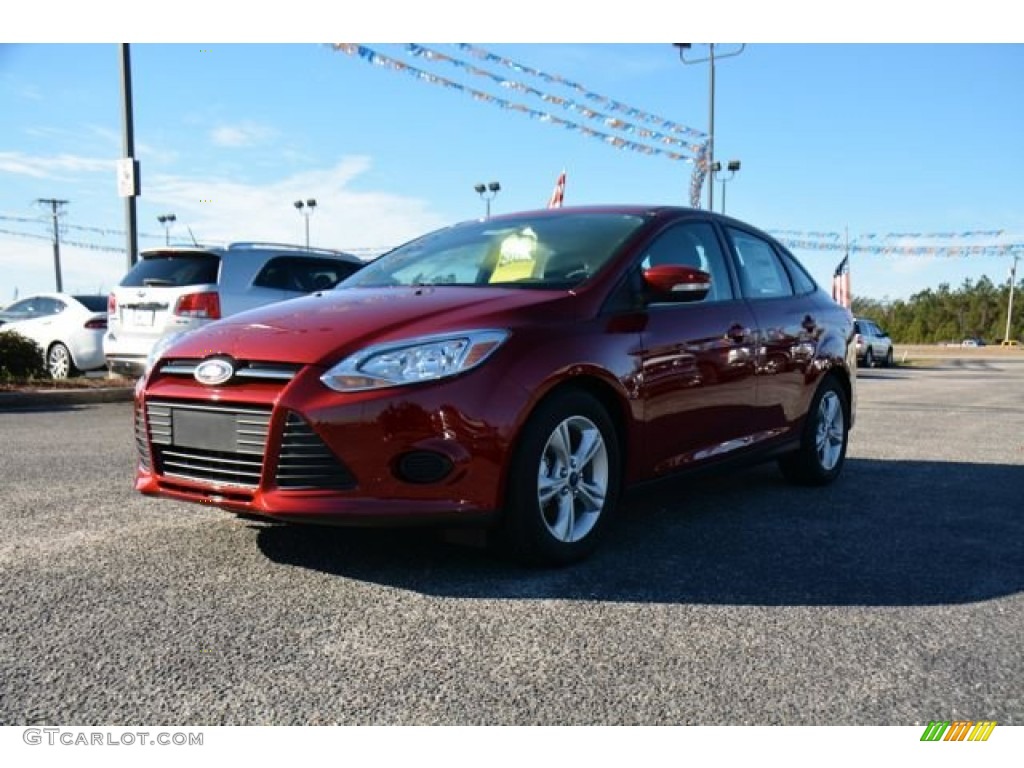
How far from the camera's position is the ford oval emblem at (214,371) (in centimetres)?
343

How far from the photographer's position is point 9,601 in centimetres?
312

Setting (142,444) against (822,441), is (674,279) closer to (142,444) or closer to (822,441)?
(822,441)

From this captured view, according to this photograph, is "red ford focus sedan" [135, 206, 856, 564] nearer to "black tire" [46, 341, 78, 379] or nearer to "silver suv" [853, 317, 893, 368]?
"black tire" [46, 341, 78, 379]

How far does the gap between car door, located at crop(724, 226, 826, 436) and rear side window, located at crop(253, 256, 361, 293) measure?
4.87 meters

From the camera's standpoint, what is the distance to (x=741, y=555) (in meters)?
3.90

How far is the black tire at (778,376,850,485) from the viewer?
217 inches

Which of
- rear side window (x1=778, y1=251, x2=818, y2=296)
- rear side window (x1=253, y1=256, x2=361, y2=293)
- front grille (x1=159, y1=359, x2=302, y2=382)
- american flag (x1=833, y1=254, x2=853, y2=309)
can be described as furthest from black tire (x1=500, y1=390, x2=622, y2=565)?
american flag (x1=833, y1=254, x2=853, y2=309)

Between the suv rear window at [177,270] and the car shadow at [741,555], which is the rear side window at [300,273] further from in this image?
the car shadow at [741,555]

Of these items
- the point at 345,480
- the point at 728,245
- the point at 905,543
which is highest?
the point at 728,245

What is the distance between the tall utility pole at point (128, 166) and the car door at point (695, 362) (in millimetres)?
9902

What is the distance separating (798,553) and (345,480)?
6.52ft

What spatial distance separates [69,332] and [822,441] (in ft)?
33.2
